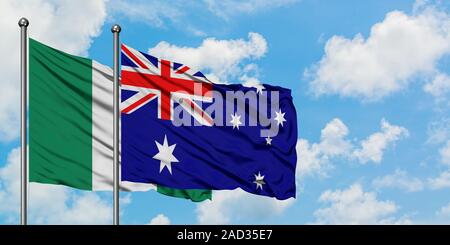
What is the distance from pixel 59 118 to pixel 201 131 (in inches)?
127

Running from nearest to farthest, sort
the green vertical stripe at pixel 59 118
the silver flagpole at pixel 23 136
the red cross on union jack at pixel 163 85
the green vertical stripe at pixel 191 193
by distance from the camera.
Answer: the silver flagpole at pixel 23 136, the green vertical stripe at pixel 59 118, the red cross on union jack at pixel 163 85, the green vertical stripe at pixel 191 193

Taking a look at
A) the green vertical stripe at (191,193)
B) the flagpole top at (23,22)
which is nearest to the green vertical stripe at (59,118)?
the flagpole top at (23,22)

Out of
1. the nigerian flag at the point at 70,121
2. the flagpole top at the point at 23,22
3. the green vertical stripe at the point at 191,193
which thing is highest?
the flagpole top at the point at 23,22

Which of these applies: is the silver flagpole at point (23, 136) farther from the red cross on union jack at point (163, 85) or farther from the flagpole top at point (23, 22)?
the red cross on union jack at point (163, 85)

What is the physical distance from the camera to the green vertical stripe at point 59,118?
14.9 m

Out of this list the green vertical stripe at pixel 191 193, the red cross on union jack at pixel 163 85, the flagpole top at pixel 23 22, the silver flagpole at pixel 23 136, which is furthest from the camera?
the green vertical stripe at pixel 191 193

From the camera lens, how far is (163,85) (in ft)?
53.7

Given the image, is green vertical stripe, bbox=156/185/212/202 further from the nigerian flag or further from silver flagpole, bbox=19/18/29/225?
silver flagpole, bbox=19/18/29/225

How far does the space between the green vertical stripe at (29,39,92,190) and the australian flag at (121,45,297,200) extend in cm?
80
